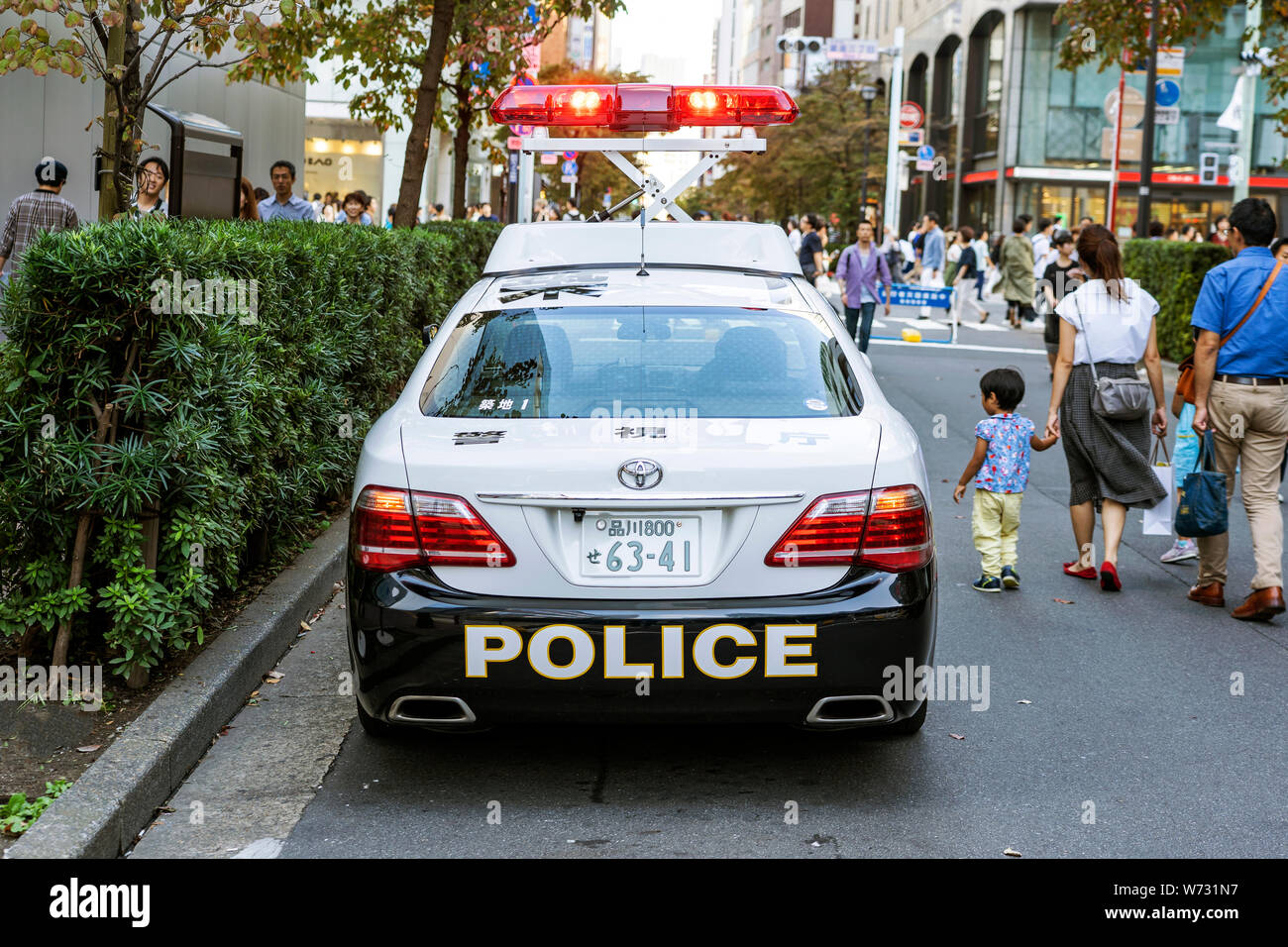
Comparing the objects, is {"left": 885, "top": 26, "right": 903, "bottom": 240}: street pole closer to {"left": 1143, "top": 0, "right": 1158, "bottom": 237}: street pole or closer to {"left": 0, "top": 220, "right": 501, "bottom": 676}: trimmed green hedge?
{"left": 1143, "top": 0, "right": 1158, "bottom": 237}: street pole

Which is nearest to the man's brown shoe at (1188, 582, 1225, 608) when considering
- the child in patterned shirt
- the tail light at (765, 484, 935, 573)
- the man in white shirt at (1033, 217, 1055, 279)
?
the child in patterned shirt

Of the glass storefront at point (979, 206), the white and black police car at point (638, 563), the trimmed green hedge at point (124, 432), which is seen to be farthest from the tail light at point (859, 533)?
the glass storefront at point (979, 206)

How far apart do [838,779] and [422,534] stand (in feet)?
5.16

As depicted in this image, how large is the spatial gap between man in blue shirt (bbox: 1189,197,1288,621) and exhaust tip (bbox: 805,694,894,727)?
11.5 ft

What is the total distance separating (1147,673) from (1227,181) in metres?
50.4

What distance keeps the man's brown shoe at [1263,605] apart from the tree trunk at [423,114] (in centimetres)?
1071

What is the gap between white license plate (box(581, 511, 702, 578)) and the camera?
432 centimetres

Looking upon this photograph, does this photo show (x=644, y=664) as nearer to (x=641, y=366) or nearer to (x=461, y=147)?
(x=641, y=366)

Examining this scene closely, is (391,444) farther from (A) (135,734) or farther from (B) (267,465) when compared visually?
(B) (267,465)

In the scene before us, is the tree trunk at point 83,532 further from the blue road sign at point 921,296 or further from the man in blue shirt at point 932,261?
the man in blue shirt at point 932,261

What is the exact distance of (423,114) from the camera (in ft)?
52.6

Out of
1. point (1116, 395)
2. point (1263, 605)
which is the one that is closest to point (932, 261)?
point (1116, 395)

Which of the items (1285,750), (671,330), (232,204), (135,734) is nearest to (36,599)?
(135,734)
